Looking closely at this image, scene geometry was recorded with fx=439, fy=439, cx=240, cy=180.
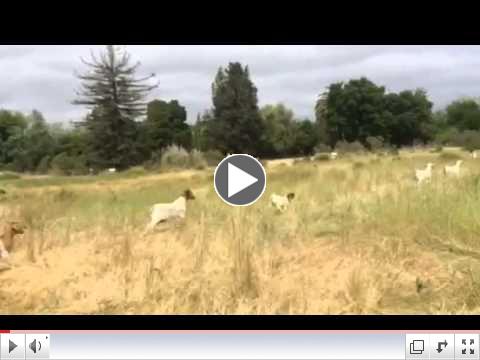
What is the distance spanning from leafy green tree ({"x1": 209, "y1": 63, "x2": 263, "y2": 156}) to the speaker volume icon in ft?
4.93

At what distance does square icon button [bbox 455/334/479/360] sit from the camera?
2.32m

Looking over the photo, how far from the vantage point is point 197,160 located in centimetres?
286

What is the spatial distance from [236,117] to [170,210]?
75 centimetres

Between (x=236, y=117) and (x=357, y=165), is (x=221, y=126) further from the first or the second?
(x=357, y=165)

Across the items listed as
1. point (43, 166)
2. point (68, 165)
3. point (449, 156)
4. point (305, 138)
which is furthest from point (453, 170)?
point (43, 166)

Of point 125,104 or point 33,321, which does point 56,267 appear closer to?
point 33,321

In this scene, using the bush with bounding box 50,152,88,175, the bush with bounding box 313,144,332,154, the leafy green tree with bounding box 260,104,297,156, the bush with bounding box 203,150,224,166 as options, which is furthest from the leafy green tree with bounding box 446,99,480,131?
the bush with bounding box 50,152,88,175

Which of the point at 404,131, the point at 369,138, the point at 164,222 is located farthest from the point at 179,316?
the point at 404,131

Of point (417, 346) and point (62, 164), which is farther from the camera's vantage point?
point (62, 164)

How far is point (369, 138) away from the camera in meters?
2.96

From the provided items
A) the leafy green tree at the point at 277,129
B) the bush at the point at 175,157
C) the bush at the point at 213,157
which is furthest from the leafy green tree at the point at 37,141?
the leafy green tree at the point at 277,129

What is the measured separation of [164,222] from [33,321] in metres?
0.95

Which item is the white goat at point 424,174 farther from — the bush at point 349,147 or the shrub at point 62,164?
the shrub at point 62,164
